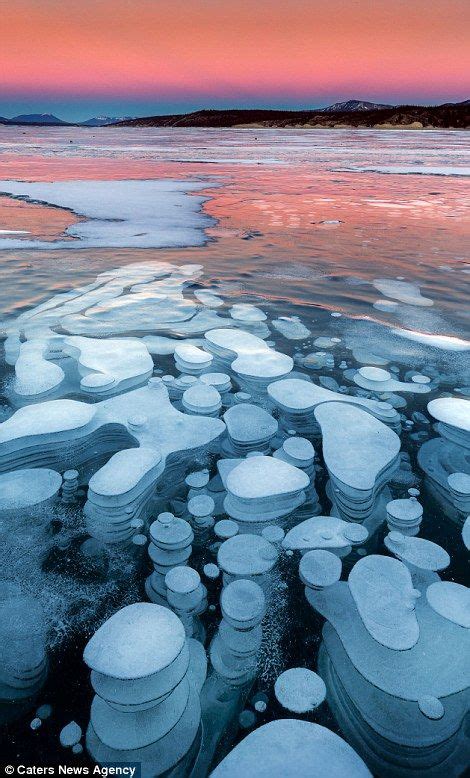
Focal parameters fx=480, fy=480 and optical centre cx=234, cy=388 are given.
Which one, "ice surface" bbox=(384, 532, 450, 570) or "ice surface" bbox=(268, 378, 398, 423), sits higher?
"ice surface" bbox=(268, 378, 398, 423)

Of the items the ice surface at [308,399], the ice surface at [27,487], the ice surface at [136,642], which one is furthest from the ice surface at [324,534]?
the ice surface at [27,487]

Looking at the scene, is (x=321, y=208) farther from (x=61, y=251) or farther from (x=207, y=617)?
(x=207, y=617)

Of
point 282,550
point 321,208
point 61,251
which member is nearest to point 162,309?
point 61,251

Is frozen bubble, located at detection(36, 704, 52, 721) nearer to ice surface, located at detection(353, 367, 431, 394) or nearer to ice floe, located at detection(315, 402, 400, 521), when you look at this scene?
ice floe, located at detection(315, 402, 400, 521)

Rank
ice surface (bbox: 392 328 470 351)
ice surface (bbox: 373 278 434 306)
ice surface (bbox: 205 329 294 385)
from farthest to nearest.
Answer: ice surface (bbox: 373 278 434 306)
ice surface (bbox: 392 328 470 351)
ice surface (bbox: 205 329 294 385)

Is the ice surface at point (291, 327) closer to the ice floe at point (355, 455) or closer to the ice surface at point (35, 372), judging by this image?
the ice floe at point (355, 455)

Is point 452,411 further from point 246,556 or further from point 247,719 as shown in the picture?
point 247,719

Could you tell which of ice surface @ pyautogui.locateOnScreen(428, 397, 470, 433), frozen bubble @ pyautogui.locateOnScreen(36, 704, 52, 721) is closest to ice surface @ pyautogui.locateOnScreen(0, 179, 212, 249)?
ice surface @ pyautogui.locateOnScreen(428, 397, 470, 433)
